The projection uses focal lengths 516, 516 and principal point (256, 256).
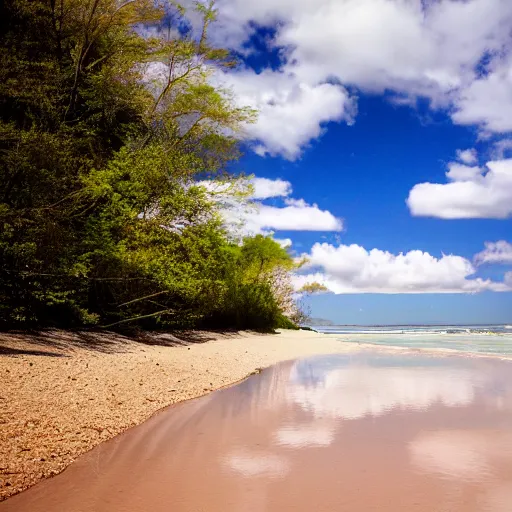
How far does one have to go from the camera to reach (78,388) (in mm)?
8438

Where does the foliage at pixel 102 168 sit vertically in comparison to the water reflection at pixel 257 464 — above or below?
above

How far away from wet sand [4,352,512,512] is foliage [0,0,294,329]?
263 inches

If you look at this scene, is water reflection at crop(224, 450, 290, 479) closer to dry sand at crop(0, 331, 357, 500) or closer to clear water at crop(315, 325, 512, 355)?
dry sand at crop(0, 331, 357, 500)

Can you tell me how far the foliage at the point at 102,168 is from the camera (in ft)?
44.0

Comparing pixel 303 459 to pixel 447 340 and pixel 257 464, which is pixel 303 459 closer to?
pixel 257 464

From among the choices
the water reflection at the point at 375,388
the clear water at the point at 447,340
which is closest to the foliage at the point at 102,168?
the water reflection at the point at 375,388

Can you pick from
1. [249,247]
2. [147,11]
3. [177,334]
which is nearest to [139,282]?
[177,334]

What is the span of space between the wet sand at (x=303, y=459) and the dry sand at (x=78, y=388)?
27 centimetres

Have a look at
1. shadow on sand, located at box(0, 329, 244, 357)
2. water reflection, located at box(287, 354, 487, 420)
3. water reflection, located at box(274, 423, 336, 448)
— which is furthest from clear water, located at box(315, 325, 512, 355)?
water reflection, located at box(274, 423, 336, 448)

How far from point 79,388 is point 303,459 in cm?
439

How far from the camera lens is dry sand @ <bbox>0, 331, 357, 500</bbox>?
18.0 feet

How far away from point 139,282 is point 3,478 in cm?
1336

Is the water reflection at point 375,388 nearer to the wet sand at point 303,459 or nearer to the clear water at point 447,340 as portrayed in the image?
the wet sand at point 303,459

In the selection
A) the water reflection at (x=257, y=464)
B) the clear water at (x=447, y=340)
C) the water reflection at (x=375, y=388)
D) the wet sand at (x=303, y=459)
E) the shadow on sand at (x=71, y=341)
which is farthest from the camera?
the clear water at (x=447, y=340)
